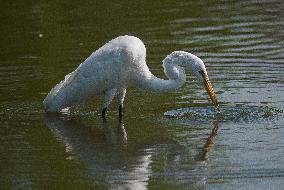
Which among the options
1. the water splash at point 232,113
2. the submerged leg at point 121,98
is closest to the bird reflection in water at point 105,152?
the submerged leg at point 121,98

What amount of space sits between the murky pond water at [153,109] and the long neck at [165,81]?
37 cm

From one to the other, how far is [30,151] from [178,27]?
27.2 feet

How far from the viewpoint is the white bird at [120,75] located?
14.4 meters

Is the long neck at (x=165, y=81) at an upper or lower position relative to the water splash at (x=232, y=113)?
upper

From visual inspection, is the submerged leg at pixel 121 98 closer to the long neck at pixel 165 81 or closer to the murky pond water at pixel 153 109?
the murky pond water at pixel 153 109

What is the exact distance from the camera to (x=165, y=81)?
47.9 feet

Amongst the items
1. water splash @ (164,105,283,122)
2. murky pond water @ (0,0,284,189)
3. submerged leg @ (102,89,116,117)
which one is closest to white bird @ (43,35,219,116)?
submerged leg @ (102,89,116,117)

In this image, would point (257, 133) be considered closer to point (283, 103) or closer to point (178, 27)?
point (283, 103)

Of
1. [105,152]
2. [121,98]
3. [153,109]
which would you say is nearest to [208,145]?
[105,152]

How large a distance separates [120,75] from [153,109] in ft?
2.59

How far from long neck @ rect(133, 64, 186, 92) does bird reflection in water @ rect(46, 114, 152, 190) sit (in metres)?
0.64

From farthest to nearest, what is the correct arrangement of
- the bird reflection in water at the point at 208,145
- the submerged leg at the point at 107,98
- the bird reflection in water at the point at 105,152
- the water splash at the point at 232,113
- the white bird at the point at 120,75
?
the submerged leg at the point at 107,98, the white bird at the point at 120,75, the water splash at the point at 232,113, the bird reflection in water at the point at 208,145, the bird reflection in water at the point at 105,152

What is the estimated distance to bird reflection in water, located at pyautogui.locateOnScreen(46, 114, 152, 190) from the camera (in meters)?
11.6

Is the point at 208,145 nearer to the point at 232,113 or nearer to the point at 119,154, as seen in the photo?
the point at 119,154
